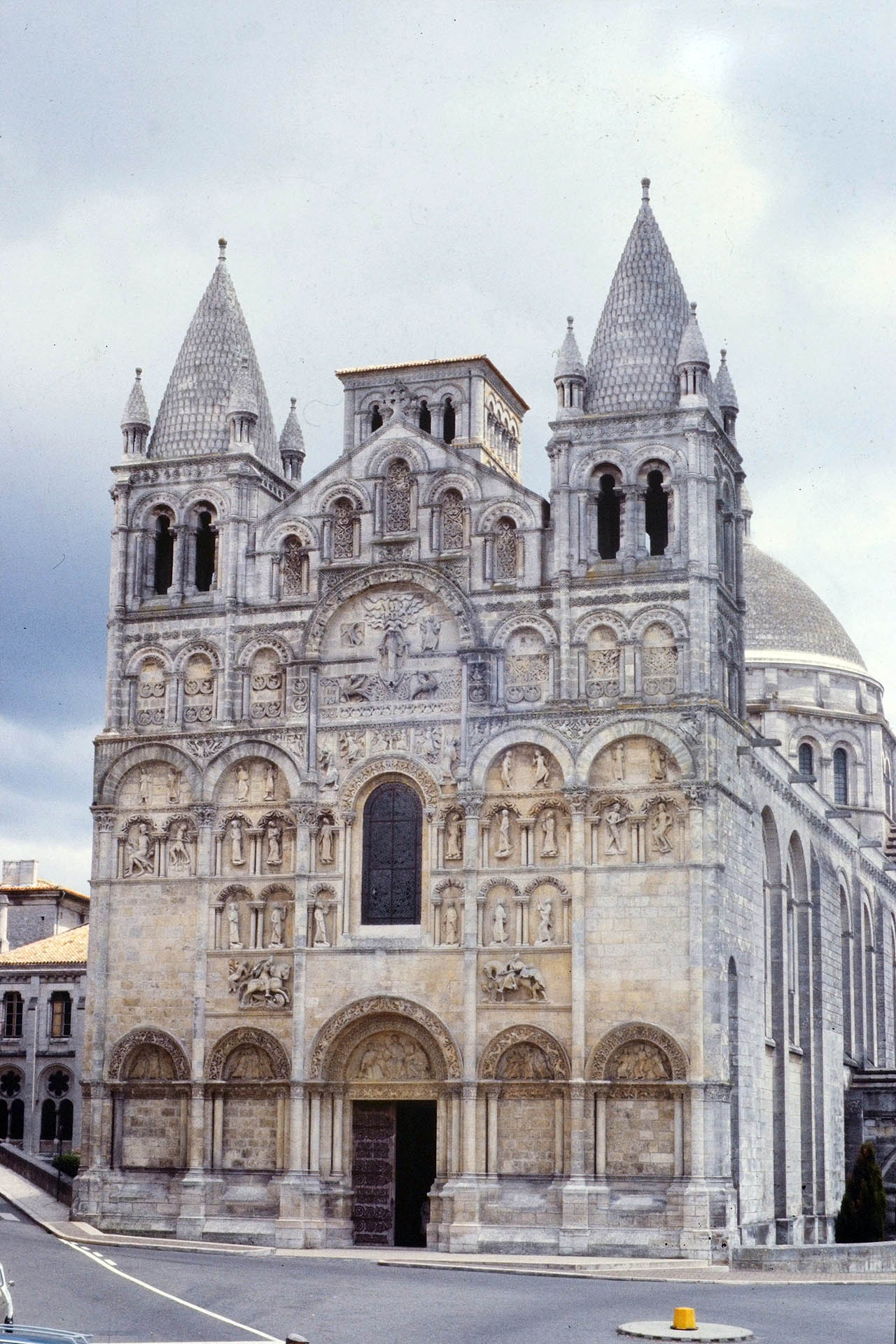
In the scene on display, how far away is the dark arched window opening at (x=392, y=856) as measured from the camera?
46.2m

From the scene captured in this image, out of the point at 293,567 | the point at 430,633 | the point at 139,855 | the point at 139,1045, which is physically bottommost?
the point at 139,1045

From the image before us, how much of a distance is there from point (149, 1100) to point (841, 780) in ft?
121

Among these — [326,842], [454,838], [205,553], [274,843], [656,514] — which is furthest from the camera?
[205,553]

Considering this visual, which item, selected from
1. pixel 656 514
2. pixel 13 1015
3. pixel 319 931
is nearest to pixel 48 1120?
pixel 13 1015

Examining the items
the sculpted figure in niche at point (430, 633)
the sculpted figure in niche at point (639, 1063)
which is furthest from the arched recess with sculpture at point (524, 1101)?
the sculpted figure in niche at point (430, 633)

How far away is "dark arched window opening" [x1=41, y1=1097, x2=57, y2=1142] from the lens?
7631 centimetres

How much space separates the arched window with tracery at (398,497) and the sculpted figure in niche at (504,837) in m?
7.92

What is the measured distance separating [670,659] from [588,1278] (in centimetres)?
1432

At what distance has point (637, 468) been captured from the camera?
4659 centimetres

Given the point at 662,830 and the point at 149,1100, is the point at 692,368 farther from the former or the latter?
the point at 149,1100

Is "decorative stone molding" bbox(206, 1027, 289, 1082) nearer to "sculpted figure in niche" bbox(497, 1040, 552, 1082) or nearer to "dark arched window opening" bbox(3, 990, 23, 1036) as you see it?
"sculpted figure in niche" bbox(497, 1040, 552, 1082)

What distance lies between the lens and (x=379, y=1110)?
4569cm

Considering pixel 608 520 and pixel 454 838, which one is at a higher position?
pixel 608 520

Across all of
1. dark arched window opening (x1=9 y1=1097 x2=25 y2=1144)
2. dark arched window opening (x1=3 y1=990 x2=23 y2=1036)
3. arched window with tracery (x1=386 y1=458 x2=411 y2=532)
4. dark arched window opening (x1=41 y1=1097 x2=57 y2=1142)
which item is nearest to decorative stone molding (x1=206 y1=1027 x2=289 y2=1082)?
arched window with tracery (x1=386 y1=458 x2=411 y2=532)
